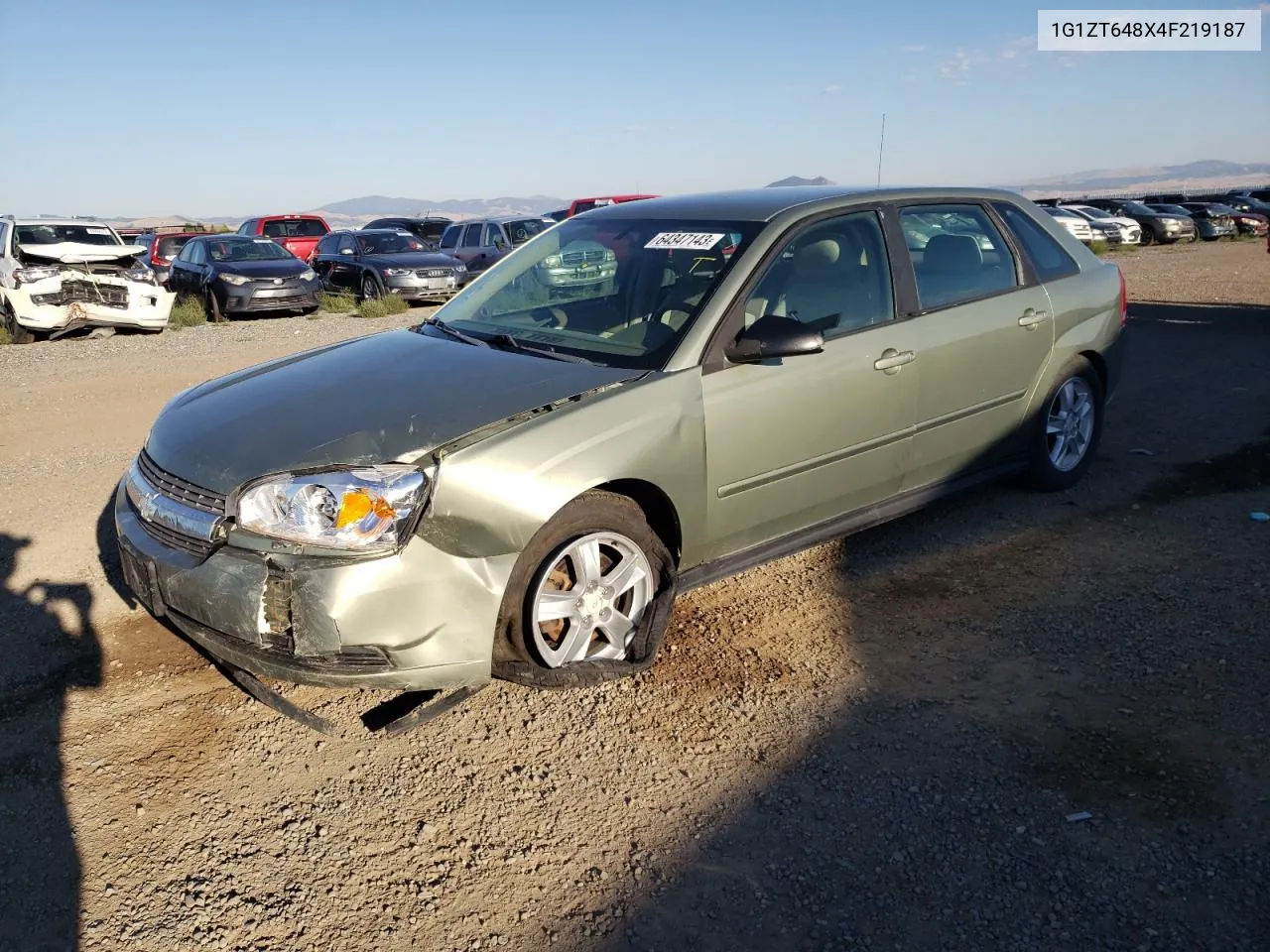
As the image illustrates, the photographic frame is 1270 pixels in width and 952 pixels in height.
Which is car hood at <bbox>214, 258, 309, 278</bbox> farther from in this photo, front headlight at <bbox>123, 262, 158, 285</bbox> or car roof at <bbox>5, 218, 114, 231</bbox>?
front headlight at <bbox>123, 262, 158, 285</bbox>

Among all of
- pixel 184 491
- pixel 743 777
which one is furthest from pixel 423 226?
pixel 743 777

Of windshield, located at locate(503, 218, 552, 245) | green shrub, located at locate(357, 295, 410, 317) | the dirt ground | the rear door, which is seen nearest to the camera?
the dirt ground

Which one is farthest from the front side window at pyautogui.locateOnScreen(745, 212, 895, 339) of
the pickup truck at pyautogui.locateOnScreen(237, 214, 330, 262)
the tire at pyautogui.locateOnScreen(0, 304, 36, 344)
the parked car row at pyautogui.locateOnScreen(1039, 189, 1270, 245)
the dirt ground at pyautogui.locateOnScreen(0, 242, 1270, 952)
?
the parked car row at pyautogui.locateOnScreen(1039, 189, 1270, 245)

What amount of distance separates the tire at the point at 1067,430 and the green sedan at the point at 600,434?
0.12 ft

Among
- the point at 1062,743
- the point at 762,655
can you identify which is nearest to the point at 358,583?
the point at 762,655

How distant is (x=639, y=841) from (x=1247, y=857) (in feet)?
5.21

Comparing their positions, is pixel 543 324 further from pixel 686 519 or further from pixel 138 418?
pixel 138 418

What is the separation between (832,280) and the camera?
167 inches

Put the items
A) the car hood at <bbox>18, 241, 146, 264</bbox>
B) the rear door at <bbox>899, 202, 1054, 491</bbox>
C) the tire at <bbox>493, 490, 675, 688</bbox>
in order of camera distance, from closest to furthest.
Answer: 1. the tire at <bbox>493, 490, 675, 688</bbox>
2. the rear door at <bbox>899, 202, 1054, 491</bbox>
3. the car hood at <bbox>18, 241, 146, 264</bbox>

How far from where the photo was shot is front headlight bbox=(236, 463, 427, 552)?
2994 mm

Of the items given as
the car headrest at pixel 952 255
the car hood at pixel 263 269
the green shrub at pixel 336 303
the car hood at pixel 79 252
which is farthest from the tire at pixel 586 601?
the green shrub at pixel 336 303

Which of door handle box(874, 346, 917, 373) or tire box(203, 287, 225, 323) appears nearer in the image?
door handle box(874, 346, 917, 373)

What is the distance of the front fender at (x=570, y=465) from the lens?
10.1 ft

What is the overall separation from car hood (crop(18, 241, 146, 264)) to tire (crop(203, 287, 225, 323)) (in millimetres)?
2032
